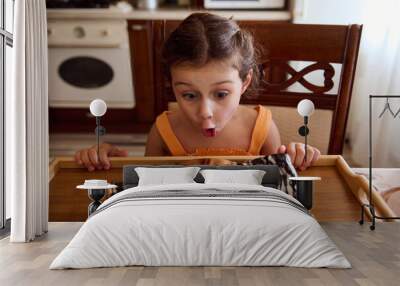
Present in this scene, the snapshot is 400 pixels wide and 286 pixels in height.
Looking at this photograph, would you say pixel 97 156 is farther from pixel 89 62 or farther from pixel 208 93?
pixel 89 62

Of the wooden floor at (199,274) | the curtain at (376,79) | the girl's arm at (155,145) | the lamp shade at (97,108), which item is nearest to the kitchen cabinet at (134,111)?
the girl's arm at (155,145)

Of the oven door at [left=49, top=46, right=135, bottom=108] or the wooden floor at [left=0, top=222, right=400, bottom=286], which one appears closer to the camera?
the wooden floor at [left=0, top=222, right=400, bottom=286]

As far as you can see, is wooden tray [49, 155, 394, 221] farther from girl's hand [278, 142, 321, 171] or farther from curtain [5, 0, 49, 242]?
curtain [5, 0, 49, 242]

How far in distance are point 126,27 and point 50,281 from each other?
271 centimetres

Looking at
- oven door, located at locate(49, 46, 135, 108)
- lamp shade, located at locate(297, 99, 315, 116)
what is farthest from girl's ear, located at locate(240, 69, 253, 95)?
oven door, located at locate(49, 46, 135, 108)

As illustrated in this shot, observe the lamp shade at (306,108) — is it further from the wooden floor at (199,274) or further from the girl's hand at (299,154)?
the wooden floor at (199,274)

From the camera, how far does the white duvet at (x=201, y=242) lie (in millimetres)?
2262

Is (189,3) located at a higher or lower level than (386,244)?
higher

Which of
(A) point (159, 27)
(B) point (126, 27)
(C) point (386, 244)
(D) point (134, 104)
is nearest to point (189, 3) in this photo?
(B) point (126, 27)

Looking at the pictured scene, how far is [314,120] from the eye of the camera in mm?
3369

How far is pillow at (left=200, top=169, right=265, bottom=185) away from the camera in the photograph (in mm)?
3045

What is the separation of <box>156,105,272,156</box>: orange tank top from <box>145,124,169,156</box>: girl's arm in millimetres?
30

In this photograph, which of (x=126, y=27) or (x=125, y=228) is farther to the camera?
(x=126, y=27)

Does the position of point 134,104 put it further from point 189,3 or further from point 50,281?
point 50,281
